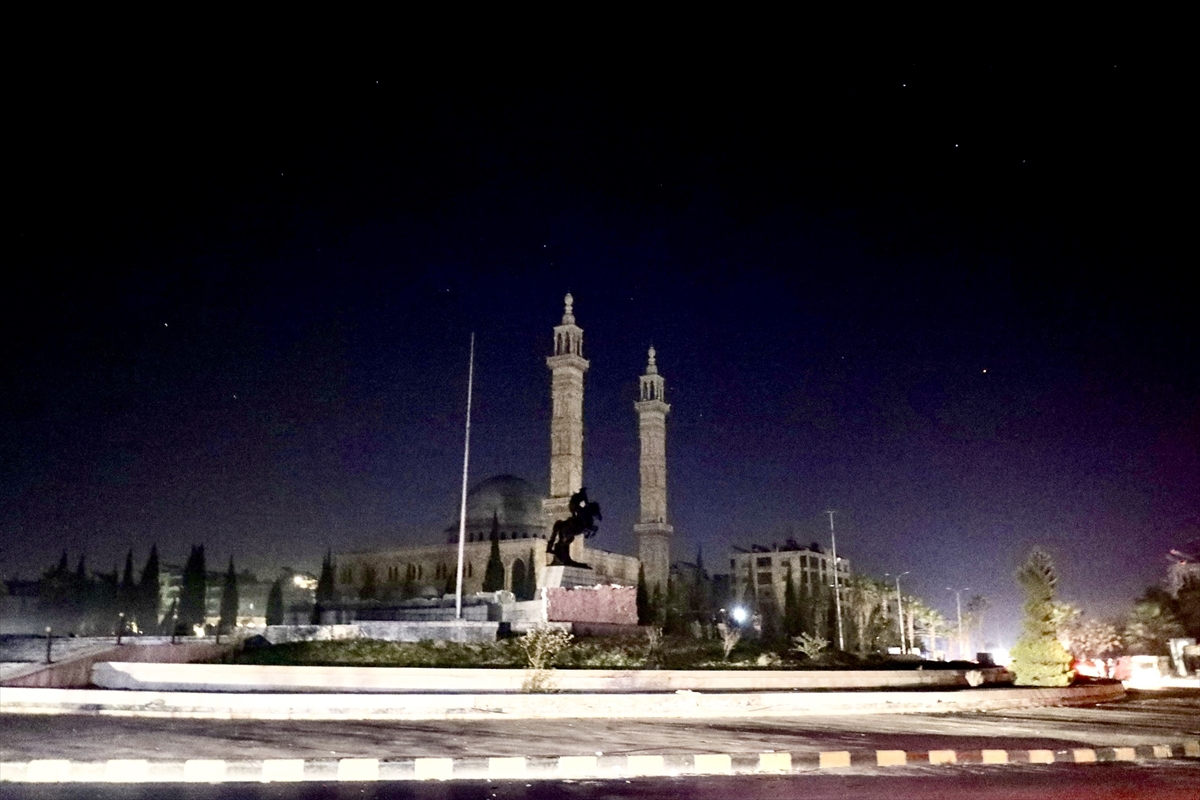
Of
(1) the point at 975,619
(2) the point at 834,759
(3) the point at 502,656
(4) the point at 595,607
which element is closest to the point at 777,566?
(1) the point at 975,619

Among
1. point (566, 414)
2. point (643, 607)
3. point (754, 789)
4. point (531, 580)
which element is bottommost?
point (754, 789)

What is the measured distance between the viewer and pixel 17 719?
1395 centimetres

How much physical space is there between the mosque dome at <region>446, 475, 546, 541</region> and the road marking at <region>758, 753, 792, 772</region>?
177 ft

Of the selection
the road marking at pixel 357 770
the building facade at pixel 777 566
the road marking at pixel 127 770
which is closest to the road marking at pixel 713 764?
the road marking at pixel 357 770

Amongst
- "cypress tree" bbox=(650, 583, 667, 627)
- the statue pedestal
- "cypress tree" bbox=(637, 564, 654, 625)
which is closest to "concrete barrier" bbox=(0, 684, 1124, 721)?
the statue pedestal

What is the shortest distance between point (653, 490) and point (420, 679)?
47257 millimetres

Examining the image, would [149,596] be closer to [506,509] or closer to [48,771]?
[506,509]

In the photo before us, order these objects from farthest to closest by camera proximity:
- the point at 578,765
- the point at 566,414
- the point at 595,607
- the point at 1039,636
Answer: the point at 566,414 < the point at 595,607 < the point at 1039,636 < the point at 578,765

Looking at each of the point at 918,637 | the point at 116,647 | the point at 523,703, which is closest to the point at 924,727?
the point at 523,703

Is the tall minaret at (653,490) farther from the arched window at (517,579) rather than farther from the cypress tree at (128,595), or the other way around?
the cypress tree at (128,595)

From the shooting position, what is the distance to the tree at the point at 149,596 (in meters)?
52.5

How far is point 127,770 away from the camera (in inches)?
386

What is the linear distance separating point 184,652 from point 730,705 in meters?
12.9

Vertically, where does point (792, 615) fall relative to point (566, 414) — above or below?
below
